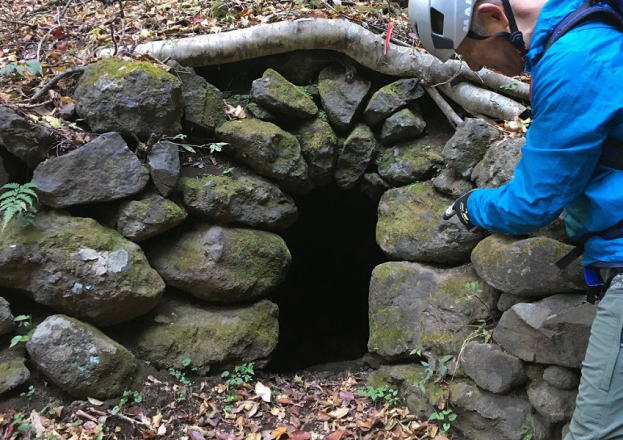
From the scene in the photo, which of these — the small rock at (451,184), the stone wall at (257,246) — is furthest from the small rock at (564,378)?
the small rock at (451,184)

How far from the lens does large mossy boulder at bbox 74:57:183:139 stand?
372 cm

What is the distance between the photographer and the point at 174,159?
12.5ft

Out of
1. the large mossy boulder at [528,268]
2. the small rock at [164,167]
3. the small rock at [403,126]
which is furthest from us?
the small rock at [403,126]

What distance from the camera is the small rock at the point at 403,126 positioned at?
435 centimetres

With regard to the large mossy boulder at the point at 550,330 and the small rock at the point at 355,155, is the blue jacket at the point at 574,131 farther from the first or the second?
the small rock at the point at 355,155

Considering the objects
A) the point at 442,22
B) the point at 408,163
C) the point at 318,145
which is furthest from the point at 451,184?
the point at 442,22

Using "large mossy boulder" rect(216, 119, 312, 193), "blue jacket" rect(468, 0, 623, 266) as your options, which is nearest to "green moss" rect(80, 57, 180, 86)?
"large mossy boulder" rect(216, 119, 312, 193)

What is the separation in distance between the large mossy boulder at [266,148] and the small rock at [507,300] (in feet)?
6.35

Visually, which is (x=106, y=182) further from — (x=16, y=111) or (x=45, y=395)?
(x=45, y=395)

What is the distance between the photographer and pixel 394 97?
4395 mm

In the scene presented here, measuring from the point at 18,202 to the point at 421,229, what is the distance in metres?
2.84

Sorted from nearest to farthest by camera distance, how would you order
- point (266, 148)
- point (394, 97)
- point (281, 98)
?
point (266, 148)
point (281, 98)
point (394, 97)

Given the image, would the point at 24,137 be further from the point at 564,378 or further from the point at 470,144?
the point at 564,378

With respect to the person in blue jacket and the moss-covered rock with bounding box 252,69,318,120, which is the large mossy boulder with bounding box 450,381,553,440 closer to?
the person in blue jacket
